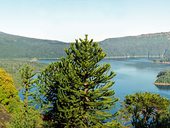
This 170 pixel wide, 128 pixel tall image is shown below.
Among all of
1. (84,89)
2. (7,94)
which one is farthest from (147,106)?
(84,89)

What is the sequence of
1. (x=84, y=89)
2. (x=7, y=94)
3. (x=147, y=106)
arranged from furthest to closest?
(x=147, y=106) < (x=7, y=94) < (x=84, y=89)

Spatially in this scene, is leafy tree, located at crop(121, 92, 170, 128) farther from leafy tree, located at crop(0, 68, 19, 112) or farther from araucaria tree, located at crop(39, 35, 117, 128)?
araucaria tree, located at crop(39, 35, 117, 128)

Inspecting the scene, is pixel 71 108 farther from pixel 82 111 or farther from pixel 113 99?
pixel 113 99

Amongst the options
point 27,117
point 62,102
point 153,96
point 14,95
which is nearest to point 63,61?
point 62,102

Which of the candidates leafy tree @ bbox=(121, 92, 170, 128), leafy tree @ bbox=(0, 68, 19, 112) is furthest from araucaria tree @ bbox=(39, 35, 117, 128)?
leafy tree @ bbox=(121, 92, 170, 128)

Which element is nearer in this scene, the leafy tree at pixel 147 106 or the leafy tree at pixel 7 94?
the leafy tree at pixel 7 94

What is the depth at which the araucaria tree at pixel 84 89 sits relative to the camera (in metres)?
35.5

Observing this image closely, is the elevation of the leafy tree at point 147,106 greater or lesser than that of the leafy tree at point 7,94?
lesser

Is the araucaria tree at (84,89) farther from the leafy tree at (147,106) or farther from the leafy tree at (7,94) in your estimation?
the leafy tree at (147,106)

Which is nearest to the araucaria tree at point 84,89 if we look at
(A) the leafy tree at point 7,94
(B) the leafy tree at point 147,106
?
(A) the leafy tree at point 7,94

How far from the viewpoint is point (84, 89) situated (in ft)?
120

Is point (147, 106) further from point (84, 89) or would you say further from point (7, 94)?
point (84, 89)

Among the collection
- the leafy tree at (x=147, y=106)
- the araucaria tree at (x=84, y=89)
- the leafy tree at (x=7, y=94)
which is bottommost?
the leafy tree at (x=147, y=106)

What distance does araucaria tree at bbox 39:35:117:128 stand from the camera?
35.5m
